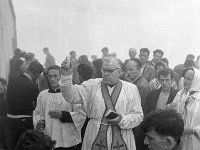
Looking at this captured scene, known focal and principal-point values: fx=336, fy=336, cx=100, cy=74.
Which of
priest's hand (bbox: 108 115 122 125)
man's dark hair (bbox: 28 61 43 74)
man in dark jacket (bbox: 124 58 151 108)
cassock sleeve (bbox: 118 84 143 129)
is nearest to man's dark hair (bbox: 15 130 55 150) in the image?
priest's hand (bbox: 108 115 122 125)

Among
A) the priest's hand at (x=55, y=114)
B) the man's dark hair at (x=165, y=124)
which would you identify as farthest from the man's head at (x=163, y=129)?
the priest's hand at (x=55, y=114)

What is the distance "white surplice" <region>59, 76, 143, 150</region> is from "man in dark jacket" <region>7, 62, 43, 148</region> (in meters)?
1.11

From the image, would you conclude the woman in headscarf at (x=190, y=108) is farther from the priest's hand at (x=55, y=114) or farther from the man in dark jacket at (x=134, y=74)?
the priest's hand at (x=55, y=114)

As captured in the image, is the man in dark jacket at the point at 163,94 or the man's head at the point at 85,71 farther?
the man's head at the point at 85,71

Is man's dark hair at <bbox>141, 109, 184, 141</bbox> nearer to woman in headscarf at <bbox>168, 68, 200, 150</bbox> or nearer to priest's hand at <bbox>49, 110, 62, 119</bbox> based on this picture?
woman in headscarf at <bbox>168, 68, 200, 150</bbox>

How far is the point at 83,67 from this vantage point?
16.1 feet

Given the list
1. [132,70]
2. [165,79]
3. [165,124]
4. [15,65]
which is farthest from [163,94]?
[15,65]

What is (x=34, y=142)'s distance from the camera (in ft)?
6.80

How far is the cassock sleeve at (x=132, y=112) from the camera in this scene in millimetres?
3734

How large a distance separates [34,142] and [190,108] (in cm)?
234

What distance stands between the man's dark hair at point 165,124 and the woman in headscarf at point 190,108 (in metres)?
1.77

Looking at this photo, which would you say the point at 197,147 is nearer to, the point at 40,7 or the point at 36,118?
the point at 36,118

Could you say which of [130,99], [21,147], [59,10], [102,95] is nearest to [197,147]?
[130,99]

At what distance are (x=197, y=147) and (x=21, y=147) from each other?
242 centimetres
